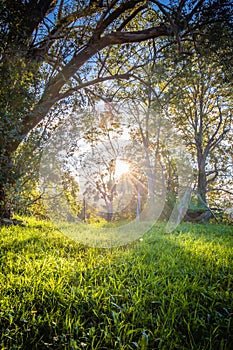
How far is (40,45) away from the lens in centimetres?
452

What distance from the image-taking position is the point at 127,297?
1.94 m

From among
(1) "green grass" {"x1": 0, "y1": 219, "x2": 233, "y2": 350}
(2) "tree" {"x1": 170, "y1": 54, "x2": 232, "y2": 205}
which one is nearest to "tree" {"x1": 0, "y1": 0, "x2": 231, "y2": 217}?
(1) "green grass" {"x1": 0, "y1": 219, "x2": 233, "y2": 350}

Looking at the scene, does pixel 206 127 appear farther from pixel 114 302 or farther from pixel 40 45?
pixel 114 302

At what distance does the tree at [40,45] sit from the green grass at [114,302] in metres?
1.96

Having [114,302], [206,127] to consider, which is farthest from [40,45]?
[206,127]

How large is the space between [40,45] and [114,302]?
4679 millimetres

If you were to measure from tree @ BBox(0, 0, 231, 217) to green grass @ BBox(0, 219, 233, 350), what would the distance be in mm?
1961

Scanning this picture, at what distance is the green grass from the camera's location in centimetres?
146

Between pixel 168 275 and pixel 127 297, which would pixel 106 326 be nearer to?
pixel 127 297

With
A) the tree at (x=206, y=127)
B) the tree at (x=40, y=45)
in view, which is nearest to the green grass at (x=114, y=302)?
the tree at (x=40, y=45)

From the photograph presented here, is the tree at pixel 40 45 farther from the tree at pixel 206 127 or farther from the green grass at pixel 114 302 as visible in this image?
the tree at pixel 206 127

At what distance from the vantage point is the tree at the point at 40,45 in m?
3.42

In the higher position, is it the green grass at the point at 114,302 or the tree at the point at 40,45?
the tree at the point at 40,45

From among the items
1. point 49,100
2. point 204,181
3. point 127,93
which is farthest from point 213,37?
point 204,181
